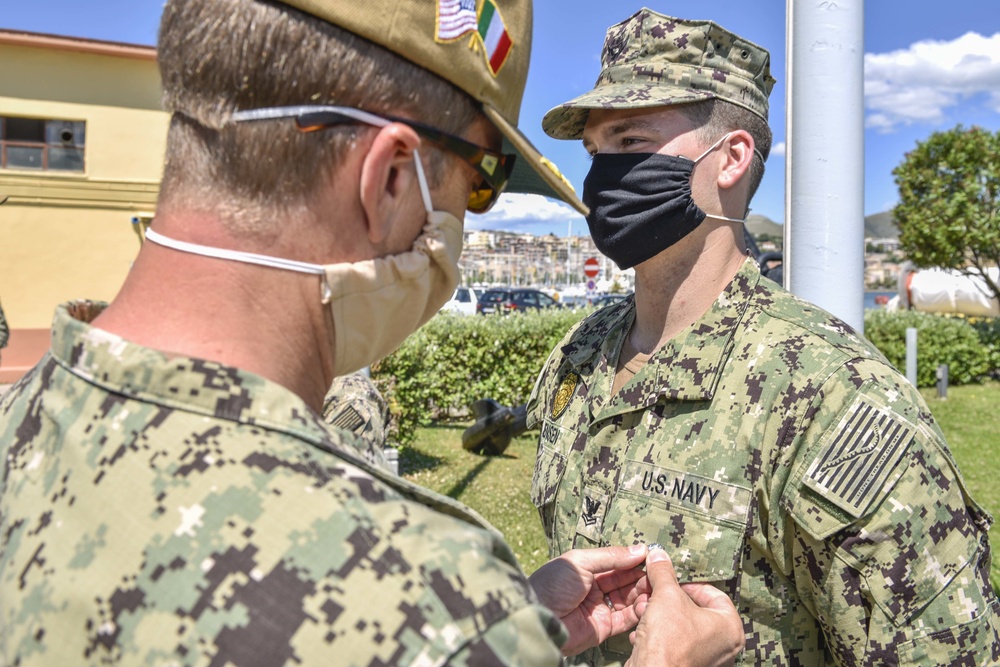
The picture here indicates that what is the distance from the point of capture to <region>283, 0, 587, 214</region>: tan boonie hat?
994 millimetres

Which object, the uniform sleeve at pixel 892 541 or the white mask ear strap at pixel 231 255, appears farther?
the uniform sleeve at pixel 892 541

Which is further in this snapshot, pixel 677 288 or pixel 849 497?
pixel 677 288

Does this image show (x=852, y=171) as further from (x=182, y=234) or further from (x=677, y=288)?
(x=182, y=234)

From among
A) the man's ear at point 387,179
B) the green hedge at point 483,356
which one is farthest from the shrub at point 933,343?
the man's ear at point 387,179

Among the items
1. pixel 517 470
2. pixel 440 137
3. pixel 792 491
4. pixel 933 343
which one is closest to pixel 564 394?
pixel 792 491

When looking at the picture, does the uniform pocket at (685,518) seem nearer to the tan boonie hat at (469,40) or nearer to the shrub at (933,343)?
the tan boonie hat at (469,40)

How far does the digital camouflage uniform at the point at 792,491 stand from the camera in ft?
5.44

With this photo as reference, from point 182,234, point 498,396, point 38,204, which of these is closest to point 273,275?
point 182,234

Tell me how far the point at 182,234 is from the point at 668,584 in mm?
1165

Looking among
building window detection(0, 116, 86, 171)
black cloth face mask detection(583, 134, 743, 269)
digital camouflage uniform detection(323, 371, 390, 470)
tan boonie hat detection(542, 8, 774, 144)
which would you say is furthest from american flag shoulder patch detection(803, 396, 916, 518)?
building window detection(0, 116, 86, 171)

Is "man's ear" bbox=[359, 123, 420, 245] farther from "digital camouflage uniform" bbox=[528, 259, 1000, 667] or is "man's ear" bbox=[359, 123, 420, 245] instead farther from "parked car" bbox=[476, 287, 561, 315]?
"parked car" bbox=[476, 287, 561, 315]

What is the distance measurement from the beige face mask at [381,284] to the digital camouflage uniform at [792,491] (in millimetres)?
972

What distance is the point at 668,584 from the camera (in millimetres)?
1589

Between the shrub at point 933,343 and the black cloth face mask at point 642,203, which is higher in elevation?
the black cloth face mask at point 642,203
